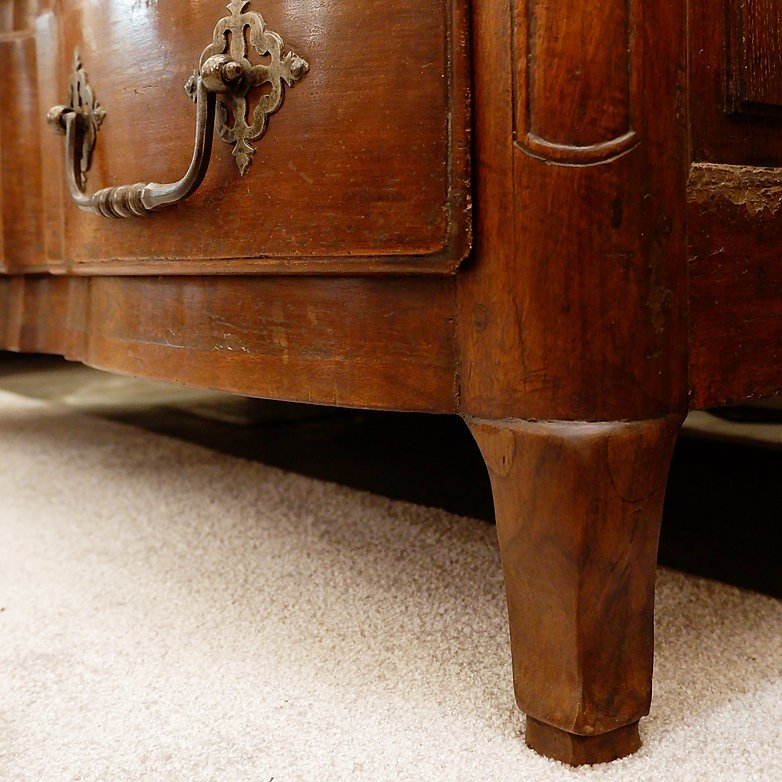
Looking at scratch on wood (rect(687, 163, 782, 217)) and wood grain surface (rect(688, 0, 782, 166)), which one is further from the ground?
wood grain surface (rect(688, 0, 782, 166))

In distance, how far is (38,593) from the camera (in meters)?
0.77

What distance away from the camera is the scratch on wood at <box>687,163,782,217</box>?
0.47 meters

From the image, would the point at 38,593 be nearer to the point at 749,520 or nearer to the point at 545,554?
the point at 545,554

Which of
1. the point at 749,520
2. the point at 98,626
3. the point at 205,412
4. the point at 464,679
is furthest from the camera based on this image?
the point at 205,412

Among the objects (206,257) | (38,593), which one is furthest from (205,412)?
(206,257)

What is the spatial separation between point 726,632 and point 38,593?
0.50 m

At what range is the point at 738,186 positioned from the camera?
1.62 ft

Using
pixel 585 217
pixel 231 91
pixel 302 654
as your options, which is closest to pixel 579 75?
pixel 585 217

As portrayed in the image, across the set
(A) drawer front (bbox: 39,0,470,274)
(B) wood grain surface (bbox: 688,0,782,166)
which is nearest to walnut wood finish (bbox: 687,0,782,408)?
(B) wood grain surface (bbox: 688,0,782,166)

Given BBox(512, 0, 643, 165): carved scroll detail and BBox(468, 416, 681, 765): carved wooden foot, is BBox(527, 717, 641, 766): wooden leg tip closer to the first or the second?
BBox(468, 416, 681, 765): carved wooden foot

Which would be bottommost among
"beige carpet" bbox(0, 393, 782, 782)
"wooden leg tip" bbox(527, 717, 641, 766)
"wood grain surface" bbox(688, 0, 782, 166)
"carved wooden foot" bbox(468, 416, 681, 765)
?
"beige carpet" bbox(0, 393, 782, 782)

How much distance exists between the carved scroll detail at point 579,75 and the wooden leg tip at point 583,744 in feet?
0.88

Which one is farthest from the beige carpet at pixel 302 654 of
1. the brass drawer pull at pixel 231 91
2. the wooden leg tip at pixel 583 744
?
the brass drawer pull at pixel 231 91

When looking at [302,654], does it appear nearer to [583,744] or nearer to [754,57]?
[583,744]
